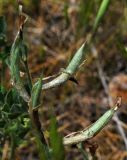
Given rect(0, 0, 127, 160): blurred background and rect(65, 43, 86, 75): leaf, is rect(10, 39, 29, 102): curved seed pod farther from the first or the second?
rect(0, 0, 127, 160): blurred background

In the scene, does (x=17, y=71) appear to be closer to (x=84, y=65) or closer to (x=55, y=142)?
(x=55, y=142)

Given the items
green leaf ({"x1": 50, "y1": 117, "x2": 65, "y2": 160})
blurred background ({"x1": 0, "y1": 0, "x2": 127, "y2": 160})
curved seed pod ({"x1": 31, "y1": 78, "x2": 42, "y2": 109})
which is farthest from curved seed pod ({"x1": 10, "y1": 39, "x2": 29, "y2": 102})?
blurred background ({"x1": 0, "y1": 0, "x2": 127, "y2": 160})


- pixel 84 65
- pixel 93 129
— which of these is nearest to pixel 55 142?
pixel 93 129

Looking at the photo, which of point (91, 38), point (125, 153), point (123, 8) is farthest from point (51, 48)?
point (125, 153)

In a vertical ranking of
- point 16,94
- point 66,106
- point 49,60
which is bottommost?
point 66,106

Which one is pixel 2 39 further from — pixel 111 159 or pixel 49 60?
pixel 49 60

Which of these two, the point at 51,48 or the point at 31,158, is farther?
the point at 51,48

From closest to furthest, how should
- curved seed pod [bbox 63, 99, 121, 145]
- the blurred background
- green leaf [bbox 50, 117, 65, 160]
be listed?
green leaf [bbox 50, 117, 65, 160] → curved seed pod [bbox 63, 99, 121, 145] → the blurred background

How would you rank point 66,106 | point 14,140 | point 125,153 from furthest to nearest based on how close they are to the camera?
point 66,106 < point 125,153 < point 14,140

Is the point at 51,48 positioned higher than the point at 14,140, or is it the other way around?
the point at 14,140
